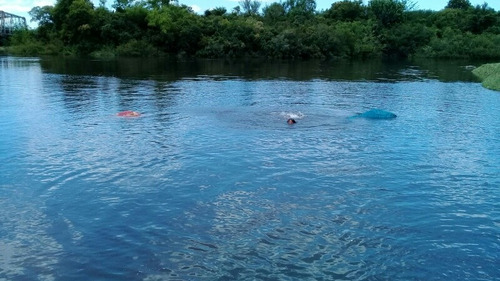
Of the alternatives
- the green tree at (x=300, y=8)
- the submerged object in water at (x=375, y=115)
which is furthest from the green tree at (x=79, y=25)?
the submerged object in water at (x=375, y=115)

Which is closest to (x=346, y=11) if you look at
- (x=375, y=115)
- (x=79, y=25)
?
(x=79, y=25)

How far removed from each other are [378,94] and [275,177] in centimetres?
2625

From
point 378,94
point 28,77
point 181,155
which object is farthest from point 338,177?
point 28,77

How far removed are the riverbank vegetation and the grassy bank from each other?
39702mm

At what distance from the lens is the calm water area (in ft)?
34.0

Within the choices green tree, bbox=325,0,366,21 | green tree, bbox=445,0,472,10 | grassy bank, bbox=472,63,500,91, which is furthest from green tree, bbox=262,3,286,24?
grassy bank, bbox=472,63,500,91

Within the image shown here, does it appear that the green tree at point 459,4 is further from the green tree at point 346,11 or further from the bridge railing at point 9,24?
the bridge railing at point 9,24

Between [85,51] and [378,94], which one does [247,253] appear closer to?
[378,94]

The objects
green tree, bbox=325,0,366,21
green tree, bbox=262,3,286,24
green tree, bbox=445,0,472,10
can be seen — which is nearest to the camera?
green tree, bbox=262,3,286,24

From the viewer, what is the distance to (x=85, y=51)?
313 feet

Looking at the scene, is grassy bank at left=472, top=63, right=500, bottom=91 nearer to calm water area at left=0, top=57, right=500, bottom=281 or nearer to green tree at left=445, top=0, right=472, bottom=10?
calm water area at left=0, top=57, right=500, bottom=281

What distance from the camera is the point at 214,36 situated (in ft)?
314

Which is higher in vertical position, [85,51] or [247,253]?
[85,51]

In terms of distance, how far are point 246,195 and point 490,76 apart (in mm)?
45092
